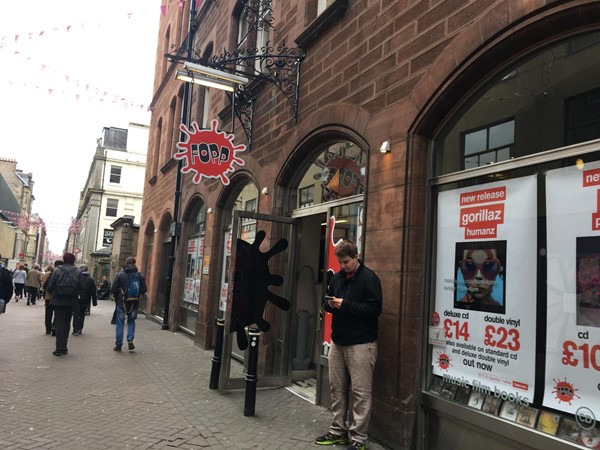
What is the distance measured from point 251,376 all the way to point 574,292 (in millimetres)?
3380

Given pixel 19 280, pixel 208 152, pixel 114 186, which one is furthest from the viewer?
pixel 114 186

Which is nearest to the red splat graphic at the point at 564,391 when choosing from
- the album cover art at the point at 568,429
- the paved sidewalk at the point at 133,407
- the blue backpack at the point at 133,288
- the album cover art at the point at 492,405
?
the album cover art at the point at 568,429

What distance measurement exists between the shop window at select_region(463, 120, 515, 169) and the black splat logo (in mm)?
2896

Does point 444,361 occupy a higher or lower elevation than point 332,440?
higher

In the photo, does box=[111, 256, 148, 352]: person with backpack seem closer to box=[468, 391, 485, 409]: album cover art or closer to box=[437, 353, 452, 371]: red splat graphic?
box=[437, 353, 452, 371]: red splat graphic

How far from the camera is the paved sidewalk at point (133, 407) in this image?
4.34 m

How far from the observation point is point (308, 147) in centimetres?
661

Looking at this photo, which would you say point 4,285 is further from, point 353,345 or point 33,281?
point 33,281

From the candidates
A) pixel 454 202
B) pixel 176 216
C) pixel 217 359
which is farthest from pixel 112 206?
pixel 454 202

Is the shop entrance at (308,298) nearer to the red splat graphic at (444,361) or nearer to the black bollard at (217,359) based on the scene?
the black bollard at (217,359)

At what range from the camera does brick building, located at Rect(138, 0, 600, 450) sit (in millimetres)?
3248

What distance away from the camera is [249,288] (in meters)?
6.09

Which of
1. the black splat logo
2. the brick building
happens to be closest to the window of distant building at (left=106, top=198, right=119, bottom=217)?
the brick building

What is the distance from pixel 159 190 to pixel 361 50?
40.5 feet
